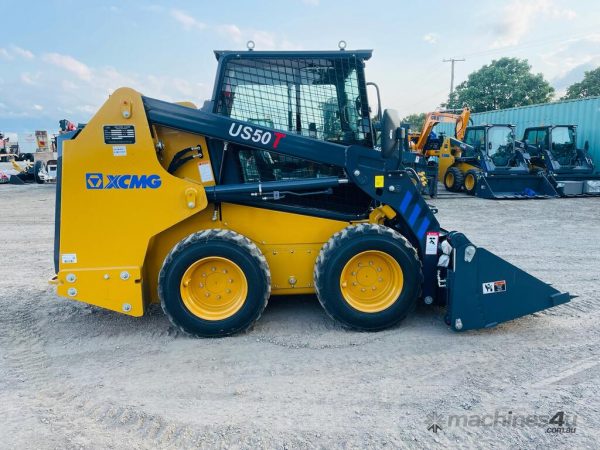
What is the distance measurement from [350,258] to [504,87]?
35.4 meters

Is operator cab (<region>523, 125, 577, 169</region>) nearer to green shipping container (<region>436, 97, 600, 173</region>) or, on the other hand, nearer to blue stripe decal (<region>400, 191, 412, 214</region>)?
green shipping container (<region>436, 97, 600, 173</region>)

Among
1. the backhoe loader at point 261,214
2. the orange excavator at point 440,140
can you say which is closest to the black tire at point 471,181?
the orange excavator at point 440,140

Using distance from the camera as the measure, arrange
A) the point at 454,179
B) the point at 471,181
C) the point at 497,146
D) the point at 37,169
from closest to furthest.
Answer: the point at 471,181, the point at 497,146, the point at 454,179, the point at 37,169

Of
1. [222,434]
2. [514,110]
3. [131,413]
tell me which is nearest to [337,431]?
[222,434]

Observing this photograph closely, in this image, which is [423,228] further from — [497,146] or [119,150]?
[497,146]

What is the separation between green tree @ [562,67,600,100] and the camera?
31.3m

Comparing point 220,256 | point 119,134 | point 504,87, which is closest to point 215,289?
point 220,256

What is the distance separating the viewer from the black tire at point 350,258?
386 cm

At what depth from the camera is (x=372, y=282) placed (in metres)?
4.04

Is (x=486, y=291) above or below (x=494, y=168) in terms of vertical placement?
below

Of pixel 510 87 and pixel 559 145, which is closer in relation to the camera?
Result: pixel 559 145

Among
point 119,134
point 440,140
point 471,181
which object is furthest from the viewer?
point 440,140

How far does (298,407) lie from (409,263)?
1.62 meters

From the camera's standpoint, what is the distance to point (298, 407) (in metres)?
2.91
